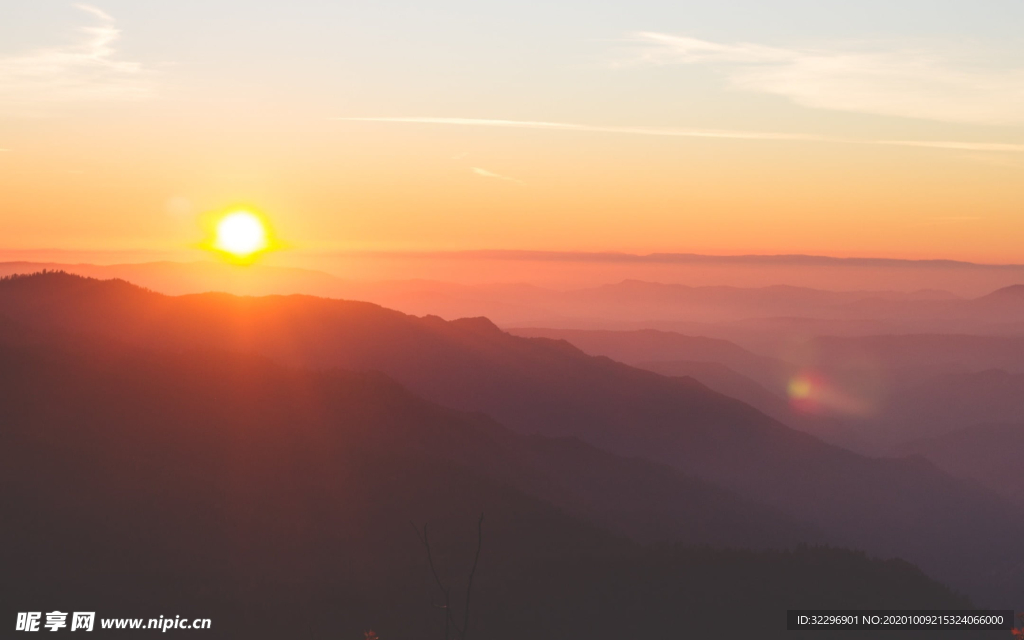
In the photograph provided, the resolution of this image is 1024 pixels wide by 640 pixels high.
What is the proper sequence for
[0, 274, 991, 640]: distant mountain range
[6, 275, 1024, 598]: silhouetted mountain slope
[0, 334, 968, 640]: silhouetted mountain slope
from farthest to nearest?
[6, 275, 1024, 598]: silhouetted mountain slope → [0, 274, 991, 640]: distant mountain range → [0, 334, 968, 640]: silhouetted mountain slope

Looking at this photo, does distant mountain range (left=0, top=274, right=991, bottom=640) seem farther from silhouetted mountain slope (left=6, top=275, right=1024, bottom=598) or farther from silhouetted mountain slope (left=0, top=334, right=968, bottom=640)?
silhouetted mountain slope (left=6, top=275, right=1024, bottom=598)

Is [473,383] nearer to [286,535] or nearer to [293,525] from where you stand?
[293,525]

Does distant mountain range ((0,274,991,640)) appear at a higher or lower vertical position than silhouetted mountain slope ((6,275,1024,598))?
lower

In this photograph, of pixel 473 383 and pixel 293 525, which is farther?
pixel 473 383

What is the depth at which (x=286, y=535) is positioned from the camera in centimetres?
6444

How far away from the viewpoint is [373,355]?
16700 cm

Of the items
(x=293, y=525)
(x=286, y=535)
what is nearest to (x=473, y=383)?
(x=293, y=525)

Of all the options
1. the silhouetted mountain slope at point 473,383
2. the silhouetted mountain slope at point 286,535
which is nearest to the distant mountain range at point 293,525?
the silhouetted mountain slope at point 286,535

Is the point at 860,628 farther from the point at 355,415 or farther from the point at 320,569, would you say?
the point at 355,415

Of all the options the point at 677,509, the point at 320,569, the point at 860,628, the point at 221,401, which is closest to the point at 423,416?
the point at 221,401

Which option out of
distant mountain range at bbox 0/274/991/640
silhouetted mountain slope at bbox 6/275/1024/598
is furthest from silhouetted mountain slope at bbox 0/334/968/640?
silhouetted mountain slope at bbox 6/275/1024/598

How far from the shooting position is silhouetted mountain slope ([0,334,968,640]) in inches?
2007

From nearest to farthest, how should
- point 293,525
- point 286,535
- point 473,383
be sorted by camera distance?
point 286,535 → point 293,525 → point 473,383

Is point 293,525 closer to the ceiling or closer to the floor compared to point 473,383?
closer to the floor
